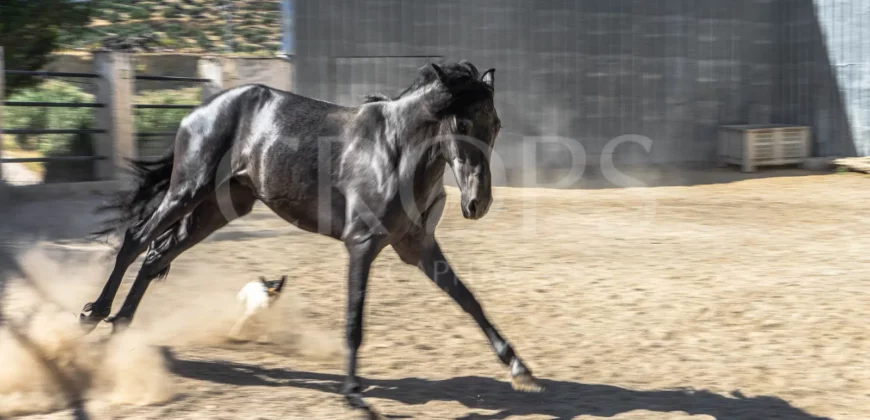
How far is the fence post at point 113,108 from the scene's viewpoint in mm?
11438

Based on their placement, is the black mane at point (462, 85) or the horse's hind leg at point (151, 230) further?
the horse's hind leg at point (151, 230)

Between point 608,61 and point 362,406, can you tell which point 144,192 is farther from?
point 608,61

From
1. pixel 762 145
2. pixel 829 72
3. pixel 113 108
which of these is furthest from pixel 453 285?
pixel 829 72

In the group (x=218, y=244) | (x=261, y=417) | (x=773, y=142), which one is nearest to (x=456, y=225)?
(x=218, y=244)

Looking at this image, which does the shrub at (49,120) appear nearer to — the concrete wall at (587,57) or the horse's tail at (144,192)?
the concrete wall at (587,57)

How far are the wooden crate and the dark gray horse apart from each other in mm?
10468

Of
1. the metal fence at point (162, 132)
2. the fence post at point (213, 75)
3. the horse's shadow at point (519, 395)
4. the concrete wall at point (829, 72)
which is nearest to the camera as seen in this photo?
the horse's shadow at point (519, 395)

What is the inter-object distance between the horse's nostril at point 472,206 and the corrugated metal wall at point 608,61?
8321mm

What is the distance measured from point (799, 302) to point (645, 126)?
7737 mm

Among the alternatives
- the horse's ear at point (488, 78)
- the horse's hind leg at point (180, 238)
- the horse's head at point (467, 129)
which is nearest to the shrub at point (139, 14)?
the horse's hind leg at point (180, 238)

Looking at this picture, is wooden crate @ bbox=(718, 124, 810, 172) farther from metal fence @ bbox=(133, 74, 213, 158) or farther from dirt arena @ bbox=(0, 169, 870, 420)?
metal fence @ bbox=(133, 74, 213, 158)

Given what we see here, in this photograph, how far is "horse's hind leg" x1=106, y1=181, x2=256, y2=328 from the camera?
17.3ft

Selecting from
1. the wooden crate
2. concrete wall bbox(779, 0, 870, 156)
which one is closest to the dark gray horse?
the wooden crate

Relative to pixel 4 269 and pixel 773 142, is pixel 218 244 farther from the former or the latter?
pixel 773 142
